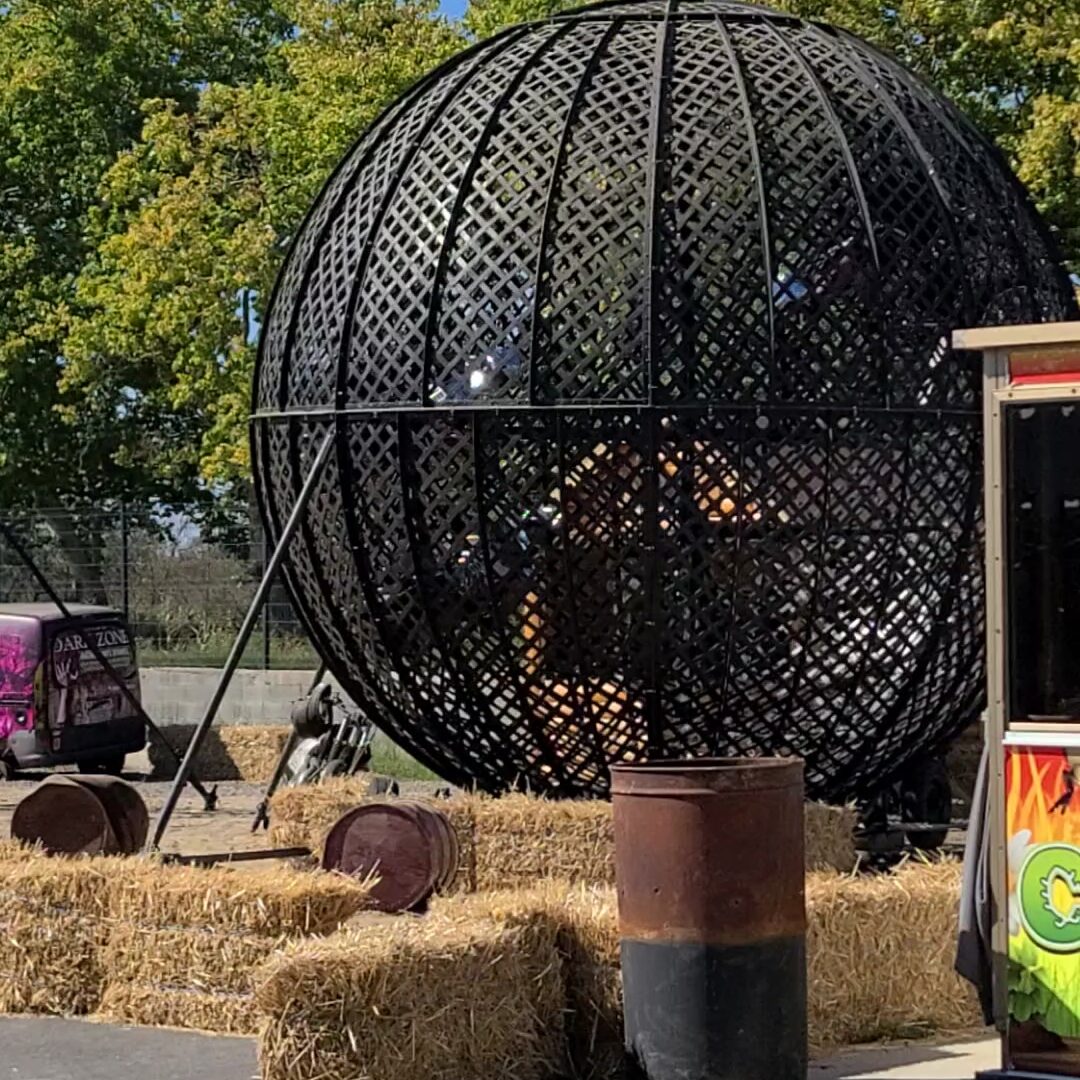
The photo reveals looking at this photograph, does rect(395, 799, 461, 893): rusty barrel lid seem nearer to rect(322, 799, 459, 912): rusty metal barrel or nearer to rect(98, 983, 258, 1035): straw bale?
rect(322, 799, 459, 912): rusty metal barrel

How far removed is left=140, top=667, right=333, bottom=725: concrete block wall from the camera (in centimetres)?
2081

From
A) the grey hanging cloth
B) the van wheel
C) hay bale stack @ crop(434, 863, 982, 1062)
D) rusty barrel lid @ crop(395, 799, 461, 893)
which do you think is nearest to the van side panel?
the van wheel

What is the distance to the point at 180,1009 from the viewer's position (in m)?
7.31

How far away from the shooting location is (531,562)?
26.8 ft

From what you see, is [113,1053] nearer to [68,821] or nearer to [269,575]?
[68,821]

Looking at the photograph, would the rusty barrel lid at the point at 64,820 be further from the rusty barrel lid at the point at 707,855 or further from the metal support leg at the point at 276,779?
the rusty barrel lid at the point at 707,855

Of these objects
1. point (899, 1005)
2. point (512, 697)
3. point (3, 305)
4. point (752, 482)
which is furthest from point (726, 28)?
point (3, 305)

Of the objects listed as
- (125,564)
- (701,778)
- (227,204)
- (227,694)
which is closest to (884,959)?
(701,778)

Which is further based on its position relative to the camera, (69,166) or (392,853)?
(69,166)

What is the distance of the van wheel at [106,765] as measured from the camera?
18562mm

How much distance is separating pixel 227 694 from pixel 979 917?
1622cm

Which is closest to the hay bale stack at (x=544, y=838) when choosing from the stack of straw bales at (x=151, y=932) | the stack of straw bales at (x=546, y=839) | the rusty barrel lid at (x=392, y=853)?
the stack of straw bales at (x=546, y=839)

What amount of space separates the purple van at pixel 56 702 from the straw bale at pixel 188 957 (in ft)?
34.3

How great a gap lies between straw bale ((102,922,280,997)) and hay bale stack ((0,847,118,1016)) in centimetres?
12
